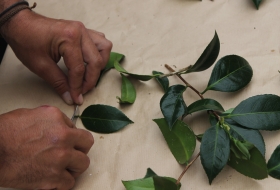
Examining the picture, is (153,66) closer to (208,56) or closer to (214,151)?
(208,56)

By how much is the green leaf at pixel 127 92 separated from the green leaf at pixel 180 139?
0.11 metres

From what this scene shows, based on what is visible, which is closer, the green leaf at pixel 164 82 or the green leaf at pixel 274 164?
the green leaf at pixel 274 164

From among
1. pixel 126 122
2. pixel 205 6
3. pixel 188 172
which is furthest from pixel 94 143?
pixel 205 6

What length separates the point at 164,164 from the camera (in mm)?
686

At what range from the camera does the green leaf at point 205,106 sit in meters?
0.68

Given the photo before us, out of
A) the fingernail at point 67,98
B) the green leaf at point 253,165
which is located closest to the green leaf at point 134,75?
the fingernail at point 67,98

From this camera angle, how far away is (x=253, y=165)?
0.61 meters

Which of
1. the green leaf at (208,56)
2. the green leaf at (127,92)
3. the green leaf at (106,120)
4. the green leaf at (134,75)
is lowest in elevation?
the green leaf at (106,120)

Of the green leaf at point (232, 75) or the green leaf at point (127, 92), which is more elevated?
the green leaf at point (232, 75)

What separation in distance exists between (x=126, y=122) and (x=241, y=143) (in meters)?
0.23

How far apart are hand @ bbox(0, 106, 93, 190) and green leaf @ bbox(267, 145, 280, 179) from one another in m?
0.31

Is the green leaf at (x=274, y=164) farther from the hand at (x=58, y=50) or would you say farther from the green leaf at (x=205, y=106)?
the hand at (x=58, y=50)

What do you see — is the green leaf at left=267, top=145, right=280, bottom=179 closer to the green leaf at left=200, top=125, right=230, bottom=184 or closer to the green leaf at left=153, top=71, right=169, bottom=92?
the green leaf at left=200, top=125, right=230, bottom=184

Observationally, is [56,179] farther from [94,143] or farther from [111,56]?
[111,56]
